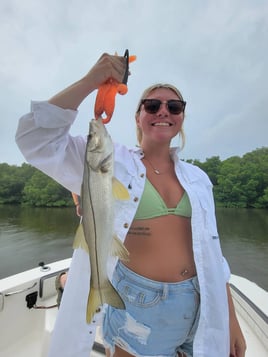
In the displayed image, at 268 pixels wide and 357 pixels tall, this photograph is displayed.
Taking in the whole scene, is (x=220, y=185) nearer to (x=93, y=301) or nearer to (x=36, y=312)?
(x=36, y=312)

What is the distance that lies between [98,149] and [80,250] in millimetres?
660

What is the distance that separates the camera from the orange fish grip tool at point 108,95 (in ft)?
4.25

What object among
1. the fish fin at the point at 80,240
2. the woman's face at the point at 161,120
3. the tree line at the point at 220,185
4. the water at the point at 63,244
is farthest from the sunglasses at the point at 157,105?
the tree line at the point at 220,185

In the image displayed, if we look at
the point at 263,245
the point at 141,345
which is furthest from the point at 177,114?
the point at 263,245

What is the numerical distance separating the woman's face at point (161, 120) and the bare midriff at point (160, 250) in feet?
1.92

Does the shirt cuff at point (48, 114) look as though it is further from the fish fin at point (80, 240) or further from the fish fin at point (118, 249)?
the fish fin at point (118, 249)

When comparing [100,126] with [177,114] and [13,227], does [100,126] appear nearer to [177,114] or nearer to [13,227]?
[177,114]

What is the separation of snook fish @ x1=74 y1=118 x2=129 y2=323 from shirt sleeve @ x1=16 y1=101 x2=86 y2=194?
0.83 feet

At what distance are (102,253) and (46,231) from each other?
26932 millimetres

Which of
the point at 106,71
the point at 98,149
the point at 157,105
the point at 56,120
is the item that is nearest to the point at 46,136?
the point at 56,120

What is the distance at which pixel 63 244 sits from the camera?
2105 cm

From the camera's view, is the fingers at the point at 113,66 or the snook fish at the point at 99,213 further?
the fingers at the point at 113,66

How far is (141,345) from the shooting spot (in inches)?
58.9

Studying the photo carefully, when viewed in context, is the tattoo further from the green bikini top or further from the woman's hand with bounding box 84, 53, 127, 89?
the woman's hand with bounding box 84, 53, 127, 89
